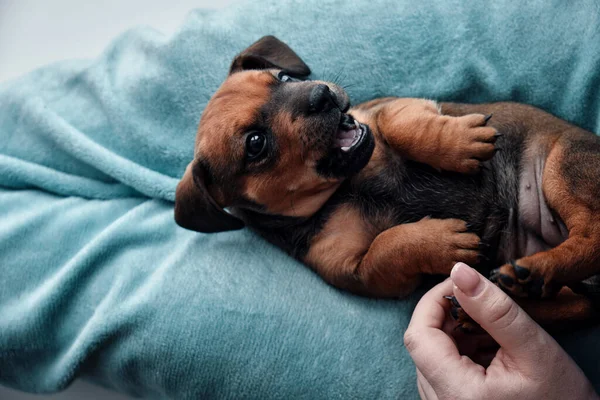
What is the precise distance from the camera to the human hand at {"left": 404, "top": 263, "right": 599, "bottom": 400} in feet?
6.34

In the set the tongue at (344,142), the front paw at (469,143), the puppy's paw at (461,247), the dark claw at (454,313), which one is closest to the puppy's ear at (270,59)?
the tongue at (344,142)

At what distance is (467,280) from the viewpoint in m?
1.91

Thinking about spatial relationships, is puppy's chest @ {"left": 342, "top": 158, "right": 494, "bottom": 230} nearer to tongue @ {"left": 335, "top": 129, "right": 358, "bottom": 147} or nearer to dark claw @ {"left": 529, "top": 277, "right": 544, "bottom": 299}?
tongue @ {"left": 335, "top": 129, "right": 358, "bottom": 147}

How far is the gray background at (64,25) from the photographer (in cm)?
414

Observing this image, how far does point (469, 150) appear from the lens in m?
2.42

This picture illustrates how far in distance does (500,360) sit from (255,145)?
1.36 metres

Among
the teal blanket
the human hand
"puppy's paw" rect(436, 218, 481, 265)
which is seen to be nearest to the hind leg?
"puppy's paw" rect(436, 218, 481, 265)

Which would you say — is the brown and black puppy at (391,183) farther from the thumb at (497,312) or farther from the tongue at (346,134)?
the thumb at (497,312)

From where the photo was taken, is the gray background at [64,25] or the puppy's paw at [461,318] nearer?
the puppy's paw at [461,318]

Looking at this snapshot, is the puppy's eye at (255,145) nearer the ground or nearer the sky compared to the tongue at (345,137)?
nearer the ground

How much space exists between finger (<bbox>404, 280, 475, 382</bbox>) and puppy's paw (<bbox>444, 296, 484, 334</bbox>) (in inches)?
1.2

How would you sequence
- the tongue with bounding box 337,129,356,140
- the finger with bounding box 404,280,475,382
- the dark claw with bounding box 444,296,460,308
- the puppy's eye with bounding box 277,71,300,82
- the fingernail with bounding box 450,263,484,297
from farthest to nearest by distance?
1. the puppy's eye with bounding box 277,71,300,82
2. the tongue with bounding box 337,129,356,140
3. the dark claw with bounding box 444,296,460,308
4. the finger with bounding box 404,280,475,382
5. the fingernail with bounding box 450,263,484,297

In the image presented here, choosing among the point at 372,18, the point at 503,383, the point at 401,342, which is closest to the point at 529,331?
the point at 503,383

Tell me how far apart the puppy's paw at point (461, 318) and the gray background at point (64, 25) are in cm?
295
